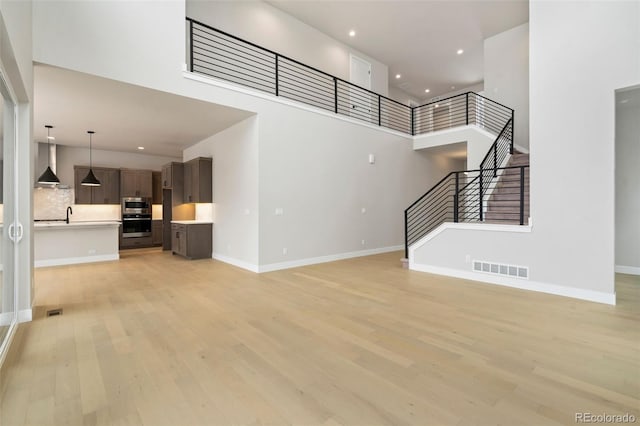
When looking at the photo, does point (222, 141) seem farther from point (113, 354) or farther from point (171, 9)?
point (113, 354)

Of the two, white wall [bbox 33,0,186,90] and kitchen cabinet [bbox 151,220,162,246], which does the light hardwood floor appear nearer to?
white wall [bbox 33,0,186,90]

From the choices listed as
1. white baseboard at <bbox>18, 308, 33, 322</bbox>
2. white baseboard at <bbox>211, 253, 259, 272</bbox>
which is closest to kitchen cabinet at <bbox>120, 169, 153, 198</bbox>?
white baseboard at <bbox>211, 253, 259, 272</bbox>

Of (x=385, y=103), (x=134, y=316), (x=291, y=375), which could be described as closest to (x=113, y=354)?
(x=134, y=316)

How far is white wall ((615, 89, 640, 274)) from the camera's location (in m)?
5.53

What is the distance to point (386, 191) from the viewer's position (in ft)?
27.5

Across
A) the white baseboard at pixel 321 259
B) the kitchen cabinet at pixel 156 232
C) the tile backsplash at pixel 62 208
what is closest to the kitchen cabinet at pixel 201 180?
the white baseboard at pixel 321 259

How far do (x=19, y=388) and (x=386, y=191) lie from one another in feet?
25.1

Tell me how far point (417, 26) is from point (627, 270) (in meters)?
7.32

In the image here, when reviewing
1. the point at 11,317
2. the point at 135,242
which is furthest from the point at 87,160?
the point at 11,317

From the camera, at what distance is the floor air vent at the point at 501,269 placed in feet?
15.4

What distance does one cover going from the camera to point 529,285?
463 centimetres

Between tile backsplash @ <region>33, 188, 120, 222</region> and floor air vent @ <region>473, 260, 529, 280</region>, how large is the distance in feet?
33.2

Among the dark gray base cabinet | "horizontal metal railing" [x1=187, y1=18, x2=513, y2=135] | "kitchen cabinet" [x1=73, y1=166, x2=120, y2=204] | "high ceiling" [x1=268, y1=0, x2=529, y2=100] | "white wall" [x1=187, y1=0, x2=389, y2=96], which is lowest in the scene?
the dark gray base cabinet

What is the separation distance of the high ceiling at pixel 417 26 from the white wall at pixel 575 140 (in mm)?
3429
